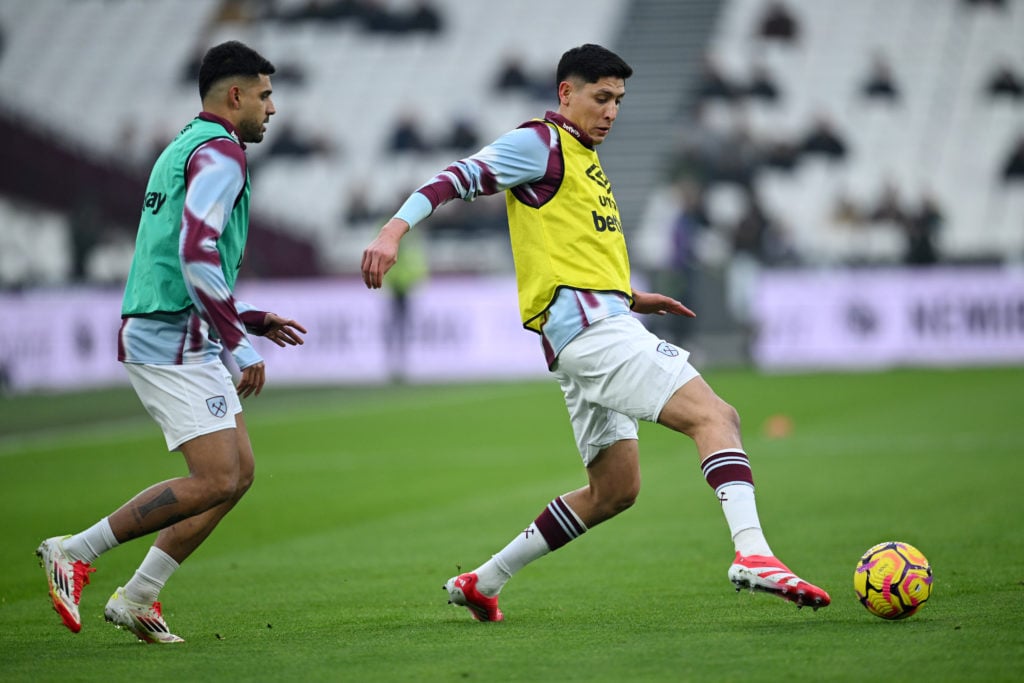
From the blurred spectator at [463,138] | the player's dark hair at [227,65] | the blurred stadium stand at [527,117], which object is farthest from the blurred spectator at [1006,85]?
the player's dark hair at [227,65]

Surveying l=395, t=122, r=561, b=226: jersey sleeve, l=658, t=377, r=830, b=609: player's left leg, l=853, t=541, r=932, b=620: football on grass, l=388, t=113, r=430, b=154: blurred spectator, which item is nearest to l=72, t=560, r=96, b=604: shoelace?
l=395, t=122, r=561, b=226: jersey sleeve

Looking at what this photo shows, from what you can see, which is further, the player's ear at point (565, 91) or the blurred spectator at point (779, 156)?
the blurred spectator at point (779, 156)

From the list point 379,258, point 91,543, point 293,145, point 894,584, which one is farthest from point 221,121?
point 293,145

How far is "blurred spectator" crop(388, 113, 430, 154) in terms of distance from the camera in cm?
3553

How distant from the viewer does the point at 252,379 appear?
20.2 feet

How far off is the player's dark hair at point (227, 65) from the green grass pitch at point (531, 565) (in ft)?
7.45

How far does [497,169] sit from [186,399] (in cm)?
155

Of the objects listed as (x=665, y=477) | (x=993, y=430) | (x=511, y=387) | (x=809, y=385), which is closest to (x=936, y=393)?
(x=809, y=385)

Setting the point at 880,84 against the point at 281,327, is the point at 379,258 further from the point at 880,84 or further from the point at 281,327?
the point at 880,84

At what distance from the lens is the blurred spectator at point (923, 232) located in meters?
26.3

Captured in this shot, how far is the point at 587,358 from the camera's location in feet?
20.5

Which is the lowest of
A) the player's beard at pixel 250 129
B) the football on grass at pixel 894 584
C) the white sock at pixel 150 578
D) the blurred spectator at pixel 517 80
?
the football on grass at pixel 894 584

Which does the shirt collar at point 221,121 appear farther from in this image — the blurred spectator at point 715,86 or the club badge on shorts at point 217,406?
the blurred spectator at point 715,86

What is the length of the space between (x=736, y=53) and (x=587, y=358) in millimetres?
30106
